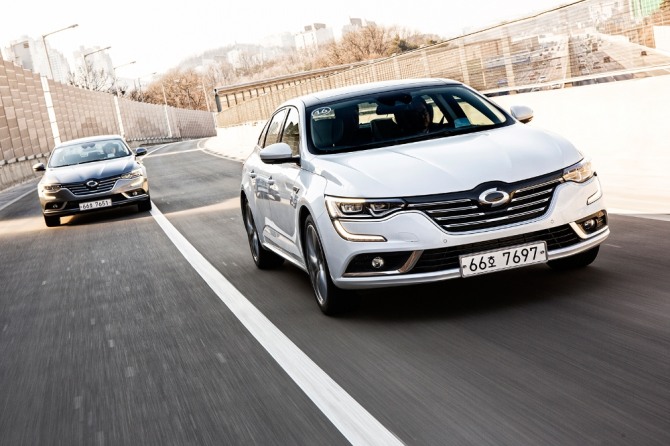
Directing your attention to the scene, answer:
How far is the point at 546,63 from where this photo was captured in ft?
50.9

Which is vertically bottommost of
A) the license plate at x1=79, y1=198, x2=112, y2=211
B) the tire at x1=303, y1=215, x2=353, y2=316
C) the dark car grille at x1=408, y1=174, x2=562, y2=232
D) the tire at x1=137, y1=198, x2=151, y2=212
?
the tire at x1=137, y1=198, x2=151, y2=212

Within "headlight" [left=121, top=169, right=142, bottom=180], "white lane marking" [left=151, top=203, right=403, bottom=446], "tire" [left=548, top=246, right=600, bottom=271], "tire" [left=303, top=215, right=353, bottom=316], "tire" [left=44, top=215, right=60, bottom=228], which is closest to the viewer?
"white lane marking" [left=151, top=203, right=403, bottom=446]

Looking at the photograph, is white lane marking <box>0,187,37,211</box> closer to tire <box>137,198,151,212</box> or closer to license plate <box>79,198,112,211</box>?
tire <box>137,198,151,212</box>

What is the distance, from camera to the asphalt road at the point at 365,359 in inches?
173

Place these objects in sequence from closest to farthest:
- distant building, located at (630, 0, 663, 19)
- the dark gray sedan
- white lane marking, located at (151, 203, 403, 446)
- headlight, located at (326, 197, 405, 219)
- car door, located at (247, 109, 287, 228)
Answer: white lane marking, located at (151, 203, 403, 446)
headlight, located at (326, 197, 405, 219)
car door, located at (247, 109, 287, 228)
distant building, located at (630, 0, 663, 19)
the dark gray sedan

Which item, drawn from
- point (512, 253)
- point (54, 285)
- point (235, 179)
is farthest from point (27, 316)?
point (235, 179)

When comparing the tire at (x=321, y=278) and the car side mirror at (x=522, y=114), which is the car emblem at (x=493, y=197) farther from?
the car side mirror at (x=522, y=114)

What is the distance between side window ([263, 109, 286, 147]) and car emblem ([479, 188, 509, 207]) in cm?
303

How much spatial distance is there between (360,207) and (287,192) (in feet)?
4.62

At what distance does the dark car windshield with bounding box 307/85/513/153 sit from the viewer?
7.49 meters

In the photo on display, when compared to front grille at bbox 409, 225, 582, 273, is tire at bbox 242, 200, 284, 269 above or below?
below

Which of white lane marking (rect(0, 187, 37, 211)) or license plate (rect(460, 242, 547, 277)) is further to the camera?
white lane marking (rect(0, 187, 37, 211))

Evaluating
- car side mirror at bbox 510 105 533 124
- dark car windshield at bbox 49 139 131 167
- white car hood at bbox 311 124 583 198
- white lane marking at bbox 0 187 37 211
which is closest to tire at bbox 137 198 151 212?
dark car windshield at bbox 49 139 131 167

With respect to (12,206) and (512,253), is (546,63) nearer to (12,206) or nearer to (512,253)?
(512,253)
